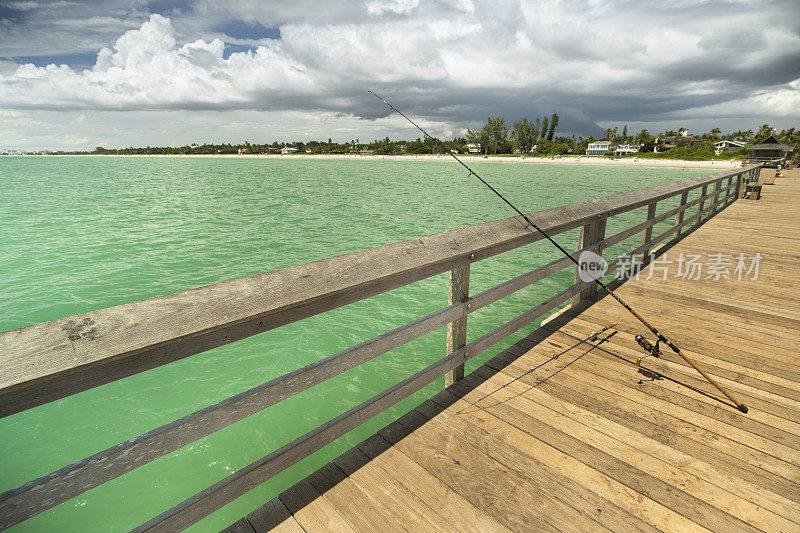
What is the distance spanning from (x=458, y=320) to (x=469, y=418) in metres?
0.70

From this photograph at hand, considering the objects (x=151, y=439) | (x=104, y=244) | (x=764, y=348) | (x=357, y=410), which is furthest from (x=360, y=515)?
(x=104, y=244)

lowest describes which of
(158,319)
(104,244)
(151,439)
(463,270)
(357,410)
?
(104,244)

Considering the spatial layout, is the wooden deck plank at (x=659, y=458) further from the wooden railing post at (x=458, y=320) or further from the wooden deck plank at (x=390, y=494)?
the wooden deck plank at (x=390, y=494)

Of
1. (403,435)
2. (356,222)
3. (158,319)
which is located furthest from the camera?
(356,222)

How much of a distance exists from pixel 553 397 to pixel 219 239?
20934 mm

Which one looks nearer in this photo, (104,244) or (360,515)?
(360,515)

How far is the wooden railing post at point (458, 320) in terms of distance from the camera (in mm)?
2816

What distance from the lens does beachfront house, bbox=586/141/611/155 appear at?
131 metres

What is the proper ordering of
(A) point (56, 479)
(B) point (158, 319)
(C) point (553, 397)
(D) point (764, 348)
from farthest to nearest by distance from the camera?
(D) point (764, 348), (C) point (553, 397), (B) point (158, 319), (A) point (56, 479)

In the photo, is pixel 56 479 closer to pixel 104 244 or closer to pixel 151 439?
pixel 151 439

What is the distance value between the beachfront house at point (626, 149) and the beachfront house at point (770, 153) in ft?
215

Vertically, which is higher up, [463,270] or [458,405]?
[463,270]

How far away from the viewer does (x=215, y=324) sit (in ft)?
4.95

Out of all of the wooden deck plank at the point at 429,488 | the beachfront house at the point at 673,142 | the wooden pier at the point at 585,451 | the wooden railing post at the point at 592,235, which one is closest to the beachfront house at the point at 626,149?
the beachfront house at the point at 673,142
